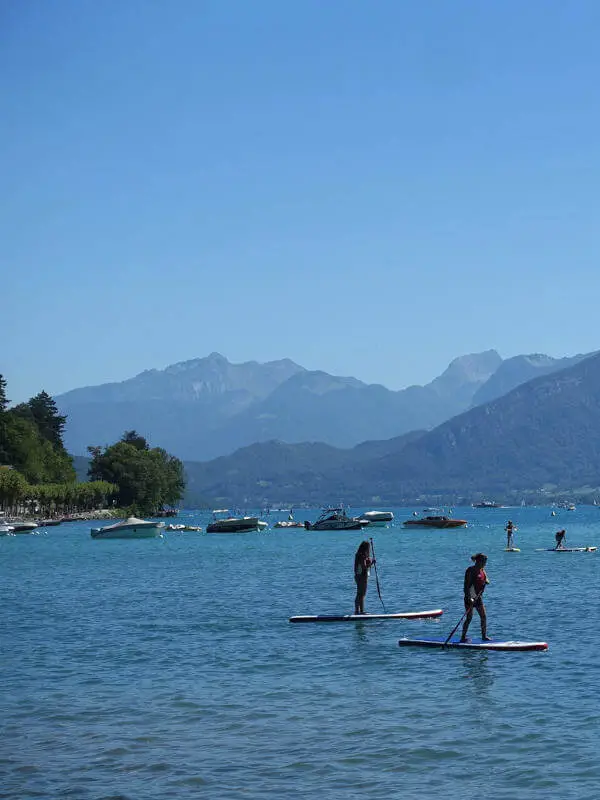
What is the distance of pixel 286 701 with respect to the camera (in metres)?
30.5

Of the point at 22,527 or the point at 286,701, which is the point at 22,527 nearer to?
the point at 22,527

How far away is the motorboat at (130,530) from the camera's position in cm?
16838

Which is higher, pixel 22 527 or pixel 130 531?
pixel 22 527

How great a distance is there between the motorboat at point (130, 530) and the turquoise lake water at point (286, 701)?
107 m

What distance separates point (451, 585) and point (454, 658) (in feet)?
107

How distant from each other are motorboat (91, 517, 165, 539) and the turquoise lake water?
351 ft

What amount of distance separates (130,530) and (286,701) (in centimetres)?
14570

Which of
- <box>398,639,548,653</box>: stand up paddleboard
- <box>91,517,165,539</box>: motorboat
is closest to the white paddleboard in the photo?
<box>398,639,548,653</box>: stand up paddleboard

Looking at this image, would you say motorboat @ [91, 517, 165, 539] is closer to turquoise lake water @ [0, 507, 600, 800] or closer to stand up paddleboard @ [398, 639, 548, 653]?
turquoise lake water @ [0, 507, 600, 800]

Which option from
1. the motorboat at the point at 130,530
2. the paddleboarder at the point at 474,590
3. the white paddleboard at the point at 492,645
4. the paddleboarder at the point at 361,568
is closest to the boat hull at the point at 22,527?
the motorboat at the point at 130,530

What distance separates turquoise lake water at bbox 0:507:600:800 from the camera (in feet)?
75.7

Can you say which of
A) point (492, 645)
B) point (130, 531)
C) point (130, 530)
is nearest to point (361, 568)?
point (492, 645)

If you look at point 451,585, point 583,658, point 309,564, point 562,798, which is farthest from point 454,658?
point 309,564

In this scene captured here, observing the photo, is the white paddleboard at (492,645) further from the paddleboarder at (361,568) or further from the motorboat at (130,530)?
the motorboat at (130,530)
